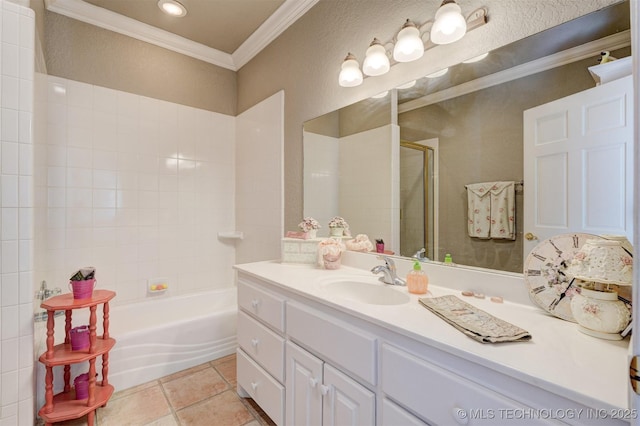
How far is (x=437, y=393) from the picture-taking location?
0.75m

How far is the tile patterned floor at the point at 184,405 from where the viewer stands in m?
1.59

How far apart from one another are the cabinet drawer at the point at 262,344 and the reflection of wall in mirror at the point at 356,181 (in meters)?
0.73

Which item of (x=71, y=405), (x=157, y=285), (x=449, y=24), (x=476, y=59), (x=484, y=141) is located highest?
(x=449, y=24)

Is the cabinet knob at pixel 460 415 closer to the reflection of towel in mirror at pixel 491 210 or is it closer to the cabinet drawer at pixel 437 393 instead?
the cabinet drawer at pixel 437 393

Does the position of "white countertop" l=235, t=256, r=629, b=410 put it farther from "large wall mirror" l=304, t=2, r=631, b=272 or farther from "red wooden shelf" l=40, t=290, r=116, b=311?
"red wooden shelf" l=40, t=290, r=116, b=311

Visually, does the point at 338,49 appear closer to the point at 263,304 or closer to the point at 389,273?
the point at 389,273

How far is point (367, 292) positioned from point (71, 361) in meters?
1.57

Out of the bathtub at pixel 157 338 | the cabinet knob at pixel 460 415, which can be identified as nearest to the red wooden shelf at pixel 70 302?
the bathtub at pixel 157 338

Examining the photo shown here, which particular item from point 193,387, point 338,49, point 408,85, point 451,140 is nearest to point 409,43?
point 408,85

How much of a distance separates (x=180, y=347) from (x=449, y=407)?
2.01m

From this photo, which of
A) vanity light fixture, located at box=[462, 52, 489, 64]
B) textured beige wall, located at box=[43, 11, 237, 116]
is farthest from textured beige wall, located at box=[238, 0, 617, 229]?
textured beige wall, located at box=[43, 11, 237, 116]

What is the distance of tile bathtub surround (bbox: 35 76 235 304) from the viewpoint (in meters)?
2.08

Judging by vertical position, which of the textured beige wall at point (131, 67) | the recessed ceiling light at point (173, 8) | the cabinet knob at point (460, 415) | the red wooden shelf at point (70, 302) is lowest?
the cabinet knob at point (460, 415)

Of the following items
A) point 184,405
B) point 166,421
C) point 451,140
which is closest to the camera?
point 451,140
